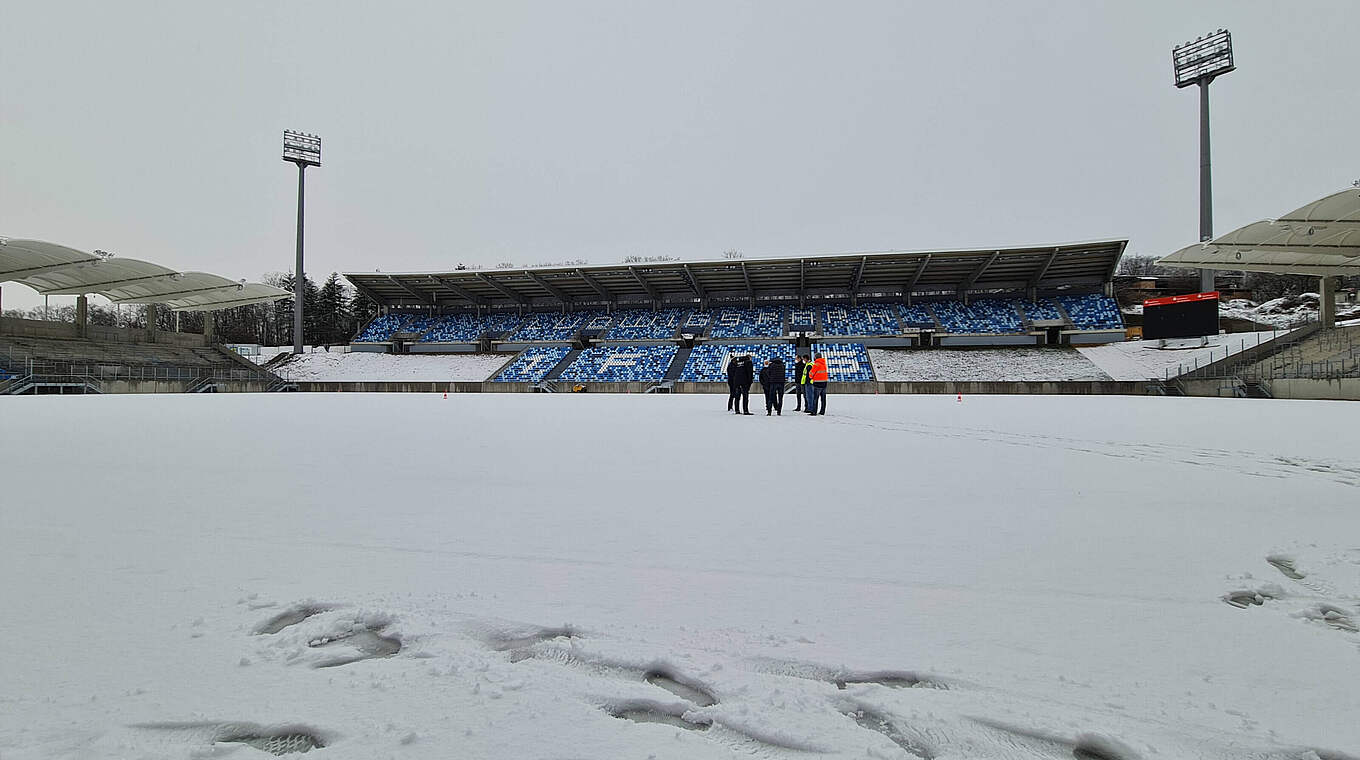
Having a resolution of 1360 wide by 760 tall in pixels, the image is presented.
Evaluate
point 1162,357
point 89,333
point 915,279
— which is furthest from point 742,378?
point 89,333

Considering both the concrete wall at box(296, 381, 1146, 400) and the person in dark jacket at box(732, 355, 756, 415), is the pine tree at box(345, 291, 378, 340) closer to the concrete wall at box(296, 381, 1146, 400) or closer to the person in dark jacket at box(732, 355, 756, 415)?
the concrete wall at box(296, 381, 1146, 400)

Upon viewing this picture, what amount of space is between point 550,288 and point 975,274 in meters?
28.0

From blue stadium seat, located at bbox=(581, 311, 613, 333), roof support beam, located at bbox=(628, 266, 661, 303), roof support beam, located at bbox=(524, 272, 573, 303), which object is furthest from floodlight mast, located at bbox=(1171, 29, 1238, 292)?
roof support beam, located at bbox=(524, 272, 573, 303)

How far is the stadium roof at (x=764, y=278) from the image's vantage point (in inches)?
1535

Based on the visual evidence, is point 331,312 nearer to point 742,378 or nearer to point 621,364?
point 621,364

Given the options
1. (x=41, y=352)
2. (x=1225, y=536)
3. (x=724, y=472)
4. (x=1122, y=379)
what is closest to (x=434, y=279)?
(x=41, y=352)

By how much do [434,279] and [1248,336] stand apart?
1844 inches

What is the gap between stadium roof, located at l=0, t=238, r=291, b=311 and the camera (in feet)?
92.8

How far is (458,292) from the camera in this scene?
47.6 m

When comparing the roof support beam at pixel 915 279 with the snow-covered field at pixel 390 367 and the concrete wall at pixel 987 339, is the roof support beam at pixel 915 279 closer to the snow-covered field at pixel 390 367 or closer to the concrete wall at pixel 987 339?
the concrete wall at pixel 987 339

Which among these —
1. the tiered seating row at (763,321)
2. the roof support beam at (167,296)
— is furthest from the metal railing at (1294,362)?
the roof support beam at (167,296)

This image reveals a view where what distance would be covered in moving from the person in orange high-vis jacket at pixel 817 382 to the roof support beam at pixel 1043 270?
1220 inches

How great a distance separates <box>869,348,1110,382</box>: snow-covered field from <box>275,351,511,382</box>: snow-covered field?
24.0 m

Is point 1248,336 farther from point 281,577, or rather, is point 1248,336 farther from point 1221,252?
point 281,577
